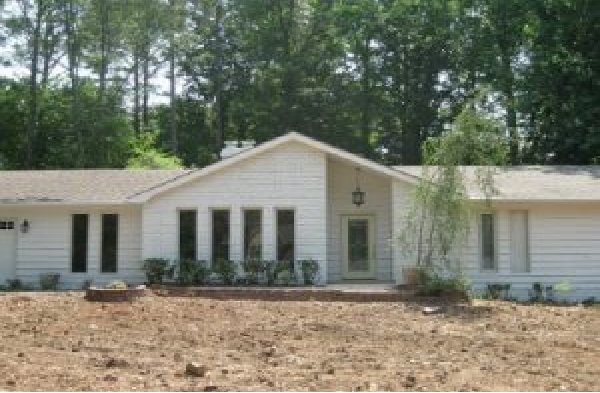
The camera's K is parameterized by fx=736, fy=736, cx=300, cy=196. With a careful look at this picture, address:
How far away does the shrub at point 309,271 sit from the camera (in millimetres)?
18922

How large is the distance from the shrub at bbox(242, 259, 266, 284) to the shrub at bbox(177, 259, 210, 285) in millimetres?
1009

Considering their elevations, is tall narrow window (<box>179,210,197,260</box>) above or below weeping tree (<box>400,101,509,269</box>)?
below

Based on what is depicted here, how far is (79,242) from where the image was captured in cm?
2067

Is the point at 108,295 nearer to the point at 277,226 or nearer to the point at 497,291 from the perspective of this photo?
the point at 277,226

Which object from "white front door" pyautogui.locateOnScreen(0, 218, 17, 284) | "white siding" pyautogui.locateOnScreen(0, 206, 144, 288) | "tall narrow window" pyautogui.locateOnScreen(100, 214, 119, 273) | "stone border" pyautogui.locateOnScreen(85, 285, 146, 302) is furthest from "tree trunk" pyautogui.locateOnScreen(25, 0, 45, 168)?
"stone border" pyautogui.locateOnScreen(85, 285, 146, 302)

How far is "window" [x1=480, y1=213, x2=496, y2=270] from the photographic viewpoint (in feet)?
64.1

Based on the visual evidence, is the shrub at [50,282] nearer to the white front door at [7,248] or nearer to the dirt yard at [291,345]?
the white front door at [7,248]

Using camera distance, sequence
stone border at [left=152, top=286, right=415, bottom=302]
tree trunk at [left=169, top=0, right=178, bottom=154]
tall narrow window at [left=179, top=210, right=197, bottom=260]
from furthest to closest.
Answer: tree trunk at [left=169, top=0, right=178, bottom=154] → tall narrow window at [left=179, top=210, right=197, bottom=260] → stone border at [left=152, top=286, right=415, bottom=302]

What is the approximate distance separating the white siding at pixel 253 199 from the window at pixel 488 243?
433cm

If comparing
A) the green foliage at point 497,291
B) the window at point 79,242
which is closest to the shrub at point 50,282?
the window at point 79,242

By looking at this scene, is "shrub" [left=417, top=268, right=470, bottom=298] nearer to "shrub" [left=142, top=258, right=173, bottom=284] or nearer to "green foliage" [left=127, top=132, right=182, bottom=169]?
"shrub" [left=142, top=258, right=173, bottom=284]

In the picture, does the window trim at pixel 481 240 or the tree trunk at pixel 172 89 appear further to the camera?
the tree trunk at pixel 172 89

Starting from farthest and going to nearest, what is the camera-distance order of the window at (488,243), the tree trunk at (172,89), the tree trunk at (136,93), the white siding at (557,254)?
the tree trunk at (136,93) → the tree trunk at (172,89) → the window at (488,243) → the white siding at (557,254)

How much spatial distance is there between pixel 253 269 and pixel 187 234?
2.14 meters
